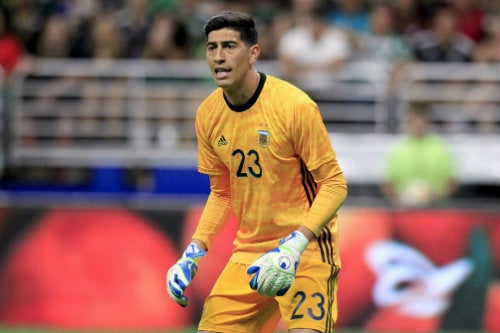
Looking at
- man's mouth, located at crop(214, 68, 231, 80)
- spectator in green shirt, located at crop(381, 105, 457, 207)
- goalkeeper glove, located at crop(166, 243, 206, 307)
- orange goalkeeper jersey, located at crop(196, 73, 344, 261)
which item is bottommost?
spectator in green shirt, located at crop(381, 105, 457, 207)

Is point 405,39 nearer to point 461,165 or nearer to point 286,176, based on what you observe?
point 461,165

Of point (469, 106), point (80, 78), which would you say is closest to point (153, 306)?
point (80, 78)

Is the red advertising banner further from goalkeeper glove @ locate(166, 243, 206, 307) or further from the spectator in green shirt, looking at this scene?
goalkeeper glove @ locate(166, 243, 206, 307)

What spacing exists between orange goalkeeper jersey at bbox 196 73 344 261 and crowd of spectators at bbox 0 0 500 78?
6616mm

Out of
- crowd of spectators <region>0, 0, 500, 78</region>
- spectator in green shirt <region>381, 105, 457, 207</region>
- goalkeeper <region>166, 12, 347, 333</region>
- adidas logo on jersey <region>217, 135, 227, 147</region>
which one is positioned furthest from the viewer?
crowd of spectators <region>0, 0, 500, 78</region>

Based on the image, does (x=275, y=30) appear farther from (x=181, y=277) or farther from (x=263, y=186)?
(x=181, y=277)

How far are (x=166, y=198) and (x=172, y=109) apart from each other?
104 cm

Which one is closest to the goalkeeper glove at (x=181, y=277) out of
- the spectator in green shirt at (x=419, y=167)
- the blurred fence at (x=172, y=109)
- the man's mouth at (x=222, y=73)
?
the man's mouth at (x=222, y=73)

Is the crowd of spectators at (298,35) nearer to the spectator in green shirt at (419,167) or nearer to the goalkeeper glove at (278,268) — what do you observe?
the spectator in green shirt at (419,167)

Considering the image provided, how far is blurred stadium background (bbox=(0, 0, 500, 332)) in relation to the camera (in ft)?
36.9

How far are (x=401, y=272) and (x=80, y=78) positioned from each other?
4585 mm

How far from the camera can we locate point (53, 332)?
11.0m

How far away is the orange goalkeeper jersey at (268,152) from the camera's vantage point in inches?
249

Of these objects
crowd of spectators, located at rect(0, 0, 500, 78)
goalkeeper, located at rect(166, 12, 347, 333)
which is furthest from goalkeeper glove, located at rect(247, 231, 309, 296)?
crowd of spectators, located at rect(0, 0, 500, 78)
